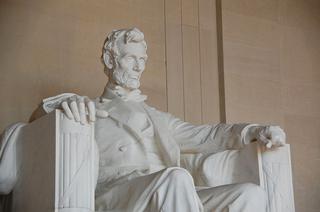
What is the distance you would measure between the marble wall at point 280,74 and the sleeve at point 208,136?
1540 millimetres

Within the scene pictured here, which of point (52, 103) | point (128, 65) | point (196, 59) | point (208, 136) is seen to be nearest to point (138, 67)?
point (128, 65)

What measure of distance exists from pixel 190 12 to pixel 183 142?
1.93 m

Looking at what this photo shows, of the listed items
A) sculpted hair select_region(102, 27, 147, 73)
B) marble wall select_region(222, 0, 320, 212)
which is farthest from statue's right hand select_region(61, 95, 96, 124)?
marble wall select_region(222, 0, 320, 212)

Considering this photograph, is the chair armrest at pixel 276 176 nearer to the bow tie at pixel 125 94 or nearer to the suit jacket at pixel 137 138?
the suit jacket at pixel 137 138

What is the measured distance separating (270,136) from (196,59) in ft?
6.76

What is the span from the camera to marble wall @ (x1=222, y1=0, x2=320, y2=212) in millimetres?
6965

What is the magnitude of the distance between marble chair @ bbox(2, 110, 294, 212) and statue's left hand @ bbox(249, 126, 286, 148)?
2.5 inches

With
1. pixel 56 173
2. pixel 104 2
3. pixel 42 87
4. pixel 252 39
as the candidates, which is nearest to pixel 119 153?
pixel 56 173

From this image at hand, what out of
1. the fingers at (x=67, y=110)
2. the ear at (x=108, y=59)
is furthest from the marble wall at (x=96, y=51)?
the fingers at (x=67, y=110)

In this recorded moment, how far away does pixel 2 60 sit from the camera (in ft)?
19.6

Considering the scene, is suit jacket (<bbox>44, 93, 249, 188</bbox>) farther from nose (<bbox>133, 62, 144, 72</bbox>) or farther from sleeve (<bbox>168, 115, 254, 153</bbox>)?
nose (<bbox>133, 62, 144, 72</bbox>)

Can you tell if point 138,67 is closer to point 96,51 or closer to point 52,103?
point 52,103

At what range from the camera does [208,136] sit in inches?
207

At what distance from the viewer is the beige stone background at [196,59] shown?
6078mm
